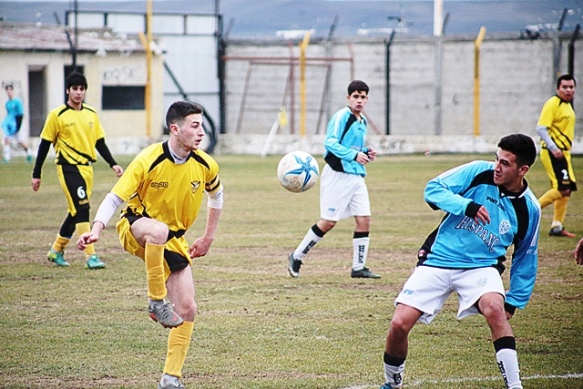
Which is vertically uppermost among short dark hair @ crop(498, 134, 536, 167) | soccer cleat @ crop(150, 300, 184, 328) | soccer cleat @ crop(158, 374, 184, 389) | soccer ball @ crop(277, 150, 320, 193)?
short dark hair @ crop(498, 134, 536, 167)

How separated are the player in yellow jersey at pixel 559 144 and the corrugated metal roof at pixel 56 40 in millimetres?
21119

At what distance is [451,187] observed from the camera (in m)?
5.95

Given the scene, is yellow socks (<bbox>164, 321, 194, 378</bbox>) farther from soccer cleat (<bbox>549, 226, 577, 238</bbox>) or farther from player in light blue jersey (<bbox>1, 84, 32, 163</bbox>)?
player in light blue jersey (<bbox>1, 84, 32, 163</bbox>)

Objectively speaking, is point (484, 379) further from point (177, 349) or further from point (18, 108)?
point (18, 108)

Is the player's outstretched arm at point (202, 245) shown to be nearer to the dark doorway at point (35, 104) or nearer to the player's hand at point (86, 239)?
the player's hand at point (86, 239)

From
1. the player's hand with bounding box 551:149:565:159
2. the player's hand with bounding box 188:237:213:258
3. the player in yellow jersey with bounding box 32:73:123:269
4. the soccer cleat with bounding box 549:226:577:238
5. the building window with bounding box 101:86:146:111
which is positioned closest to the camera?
the player's hand with bounding box 188:237:213:258

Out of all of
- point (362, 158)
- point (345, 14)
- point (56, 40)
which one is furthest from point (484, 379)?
point (345, 14)

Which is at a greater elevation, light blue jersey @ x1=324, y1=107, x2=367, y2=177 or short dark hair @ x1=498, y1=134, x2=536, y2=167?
short dark hair @ x1=498, y1=134, x2=536, y2=167

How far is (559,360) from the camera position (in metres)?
7.08

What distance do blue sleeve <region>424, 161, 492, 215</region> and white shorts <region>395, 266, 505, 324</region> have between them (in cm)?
41

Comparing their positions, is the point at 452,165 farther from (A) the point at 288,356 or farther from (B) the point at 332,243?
(A) the point at 288,356

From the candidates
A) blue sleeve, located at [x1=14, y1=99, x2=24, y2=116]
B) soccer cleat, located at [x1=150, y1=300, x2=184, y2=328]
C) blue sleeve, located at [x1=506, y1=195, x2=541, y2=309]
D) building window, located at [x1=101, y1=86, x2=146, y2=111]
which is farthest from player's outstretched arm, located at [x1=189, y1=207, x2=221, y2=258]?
building window, located at [x1=101, y1=86, x2=146, y2=111]

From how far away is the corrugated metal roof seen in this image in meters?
31.2

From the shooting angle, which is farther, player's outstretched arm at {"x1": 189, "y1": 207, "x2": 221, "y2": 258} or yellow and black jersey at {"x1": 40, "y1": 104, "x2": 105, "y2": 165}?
yellow and black jersey at {"x1": 40, "y1": 104, "x2": 105, "y2": 165}
